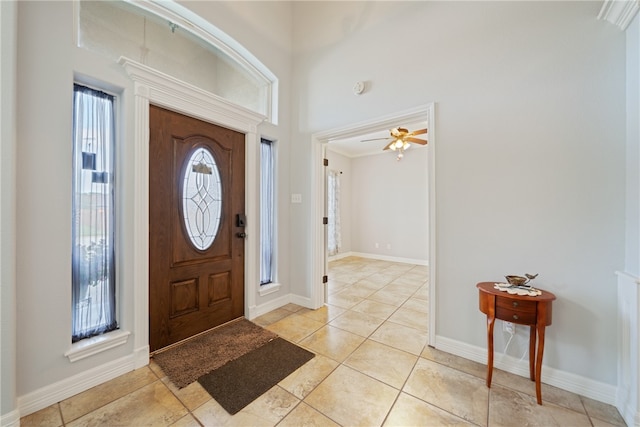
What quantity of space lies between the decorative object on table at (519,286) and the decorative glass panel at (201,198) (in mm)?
2523

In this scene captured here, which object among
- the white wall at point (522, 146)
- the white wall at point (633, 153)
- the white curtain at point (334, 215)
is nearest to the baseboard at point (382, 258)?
the white curtain at point (334, 215)

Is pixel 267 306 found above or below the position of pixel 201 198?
below

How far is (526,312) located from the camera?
60.3 inches

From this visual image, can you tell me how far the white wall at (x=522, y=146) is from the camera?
154cm

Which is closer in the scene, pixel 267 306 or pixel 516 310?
pixel 516 310

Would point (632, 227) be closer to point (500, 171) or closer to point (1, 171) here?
point (500, 171)

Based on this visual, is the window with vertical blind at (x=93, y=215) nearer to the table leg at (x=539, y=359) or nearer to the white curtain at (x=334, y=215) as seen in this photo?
the table leg at (x=539, y=359)

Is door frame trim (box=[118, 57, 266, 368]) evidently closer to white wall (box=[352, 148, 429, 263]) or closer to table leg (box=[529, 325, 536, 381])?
table leg (box=[529, 325, 536, 381])

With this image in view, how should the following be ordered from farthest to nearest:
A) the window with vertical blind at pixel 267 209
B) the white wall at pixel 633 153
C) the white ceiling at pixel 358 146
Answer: the white ceiling at pixel 358 146
the window with vertical blind at pixel 267 209
the white wall at pixel 633 153

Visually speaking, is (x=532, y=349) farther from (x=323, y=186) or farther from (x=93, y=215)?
(x=93, y=215)

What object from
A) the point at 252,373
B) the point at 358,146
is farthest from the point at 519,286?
the point at 358,146

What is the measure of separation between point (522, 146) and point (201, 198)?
2.77 meters

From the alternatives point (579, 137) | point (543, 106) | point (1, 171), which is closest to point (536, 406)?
point (579, 137)

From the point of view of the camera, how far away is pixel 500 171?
1.87 m
